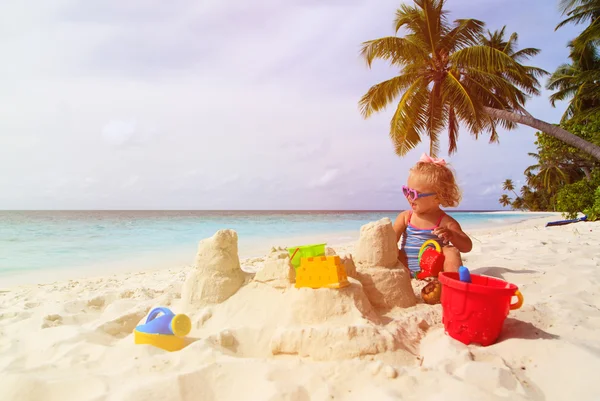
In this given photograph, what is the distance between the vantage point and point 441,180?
2822mm

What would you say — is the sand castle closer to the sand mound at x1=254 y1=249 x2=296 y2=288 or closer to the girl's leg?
A: the sand mound at x1=254 y1=249 x2=296 y2=288

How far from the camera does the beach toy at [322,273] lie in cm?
196

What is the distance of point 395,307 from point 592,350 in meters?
0.96

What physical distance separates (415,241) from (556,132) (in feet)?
23.9

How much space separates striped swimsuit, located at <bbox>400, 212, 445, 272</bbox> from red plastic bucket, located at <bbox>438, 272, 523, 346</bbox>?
1.00 metres

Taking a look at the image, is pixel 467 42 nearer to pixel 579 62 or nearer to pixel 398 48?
Answer: pixel 398 48

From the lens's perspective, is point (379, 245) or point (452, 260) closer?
point (379, 245)

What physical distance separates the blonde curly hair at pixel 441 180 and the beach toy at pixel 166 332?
2.01 metres

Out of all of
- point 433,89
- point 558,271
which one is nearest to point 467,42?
point 433,89

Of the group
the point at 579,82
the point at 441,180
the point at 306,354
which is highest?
the point at 579,82

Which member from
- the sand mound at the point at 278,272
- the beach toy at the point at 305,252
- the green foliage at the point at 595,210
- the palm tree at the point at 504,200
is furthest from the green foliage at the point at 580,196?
the palm tree at the point at 504,200

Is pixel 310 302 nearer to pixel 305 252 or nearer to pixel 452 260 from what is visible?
pixel 305 252

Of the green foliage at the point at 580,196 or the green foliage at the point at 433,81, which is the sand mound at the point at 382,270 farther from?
the green foliage at the point at 580,196

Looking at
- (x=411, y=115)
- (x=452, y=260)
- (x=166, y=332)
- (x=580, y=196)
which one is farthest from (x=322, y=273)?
(x=580, y=196)
